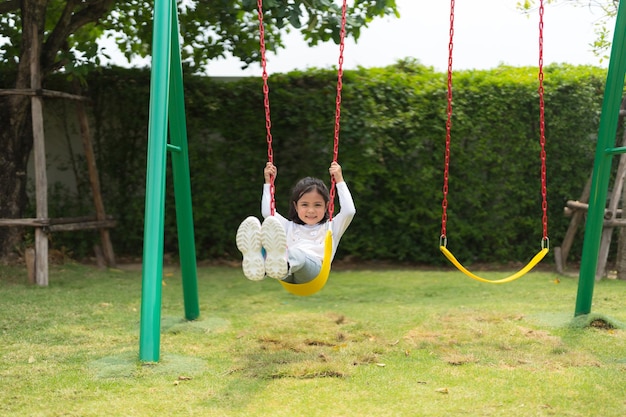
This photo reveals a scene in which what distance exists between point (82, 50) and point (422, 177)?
382 centimetres

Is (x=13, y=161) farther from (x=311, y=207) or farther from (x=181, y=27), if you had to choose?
(x=311, y=207)

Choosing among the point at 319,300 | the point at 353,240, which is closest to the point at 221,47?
the point at 353,240

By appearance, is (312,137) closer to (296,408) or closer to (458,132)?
(458,132)

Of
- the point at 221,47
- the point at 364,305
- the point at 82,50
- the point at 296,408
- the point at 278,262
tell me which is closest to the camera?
the point at 296,408

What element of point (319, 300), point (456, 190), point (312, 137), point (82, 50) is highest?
point (82, 50)

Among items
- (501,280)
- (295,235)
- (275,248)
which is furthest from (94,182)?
(501,280)

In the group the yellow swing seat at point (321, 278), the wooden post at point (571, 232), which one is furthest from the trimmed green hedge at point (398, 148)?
the yellow swing seat at point (321, 278)

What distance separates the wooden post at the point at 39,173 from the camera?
263 inches

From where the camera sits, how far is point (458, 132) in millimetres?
8133

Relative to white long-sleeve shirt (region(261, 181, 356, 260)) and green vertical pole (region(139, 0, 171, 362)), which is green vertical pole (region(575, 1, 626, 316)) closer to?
white long-sleeve shirt (region(261, 181, 356, 260))

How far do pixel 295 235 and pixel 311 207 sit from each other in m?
0.20

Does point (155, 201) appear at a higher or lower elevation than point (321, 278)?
higher

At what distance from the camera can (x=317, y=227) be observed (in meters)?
4.62

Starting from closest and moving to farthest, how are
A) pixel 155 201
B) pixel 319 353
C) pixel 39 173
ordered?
pixel 155 201 < pixel 319 353 < pixel 39 173
